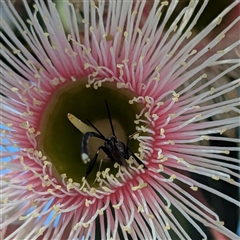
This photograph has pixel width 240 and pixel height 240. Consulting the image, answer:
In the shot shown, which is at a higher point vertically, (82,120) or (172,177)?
(82,120)

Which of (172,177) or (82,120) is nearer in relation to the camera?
(172,177)

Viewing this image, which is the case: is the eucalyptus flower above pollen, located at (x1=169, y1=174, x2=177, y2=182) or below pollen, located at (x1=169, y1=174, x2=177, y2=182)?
above

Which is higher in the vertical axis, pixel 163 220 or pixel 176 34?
pixel 176 34

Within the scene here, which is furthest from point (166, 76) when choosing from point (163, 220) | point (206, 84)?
point (163, 220)

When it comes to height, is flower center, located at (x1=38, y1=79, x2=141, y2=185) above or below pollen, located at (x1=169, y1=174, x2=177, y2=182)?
above

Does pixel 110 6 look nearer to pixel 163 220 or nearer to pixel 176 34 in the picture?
pixel 176 34

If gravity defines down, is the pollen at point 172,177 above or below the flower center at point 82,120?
below
